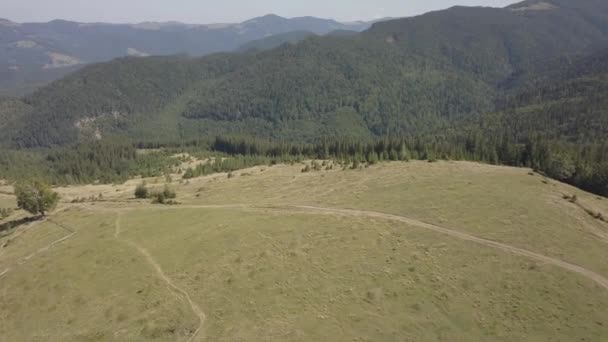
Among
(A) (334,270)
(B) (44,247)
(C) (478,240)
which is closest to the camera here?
(A) (334,270)

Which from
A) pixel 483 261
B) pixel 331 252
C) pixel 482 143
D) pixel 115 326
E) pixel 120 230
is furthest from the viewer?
pixel 482 143

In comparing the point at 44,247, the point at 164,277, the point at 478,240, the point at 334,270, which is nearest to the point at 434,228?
the point at 478,240

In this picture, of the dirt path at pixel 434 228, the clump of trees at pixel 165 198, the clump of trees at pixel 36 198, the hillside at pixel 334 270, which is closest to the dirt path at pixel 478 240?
the dirt path at pixel 434 228

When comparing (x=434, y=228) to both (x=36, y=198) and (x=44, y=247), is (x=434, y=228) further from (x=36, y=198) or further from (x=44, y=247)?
(x=36, y=198)

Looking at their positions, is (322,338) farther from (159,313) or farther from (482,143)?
(482,143)

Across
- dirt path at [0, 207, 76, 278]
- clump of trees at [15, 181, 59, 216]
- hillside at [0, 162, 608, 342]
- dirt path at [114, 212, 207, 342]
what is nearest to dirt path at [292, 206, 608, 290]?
hillside at [0, 162, 608, 342]

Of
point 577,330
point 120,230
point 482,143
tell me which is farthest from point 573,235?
point 482,143
